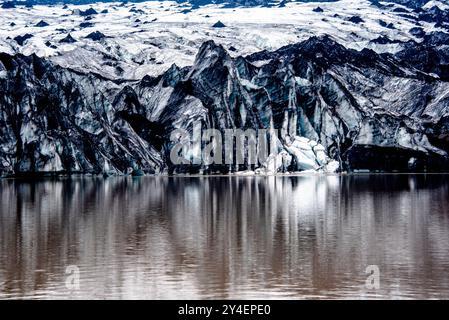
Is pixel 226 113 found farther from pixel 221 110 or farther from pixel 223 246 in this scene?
pixel 223 246

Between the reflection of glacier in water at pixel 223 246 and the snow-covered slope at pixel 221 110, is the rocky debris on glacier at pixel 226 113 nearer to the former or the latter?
the snow-covered slope at pixel 221 110

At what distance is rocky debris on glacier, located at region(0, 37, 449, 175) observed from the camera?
13500 centimetres

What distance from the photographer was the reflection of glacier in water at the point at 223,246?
36.9 m

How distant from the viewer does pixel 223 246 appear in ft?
162

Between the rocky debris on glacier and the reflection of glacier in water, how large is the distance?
50.4 metres

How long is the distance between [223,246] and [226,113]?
111m

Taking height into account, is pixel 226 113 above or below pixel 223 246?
above

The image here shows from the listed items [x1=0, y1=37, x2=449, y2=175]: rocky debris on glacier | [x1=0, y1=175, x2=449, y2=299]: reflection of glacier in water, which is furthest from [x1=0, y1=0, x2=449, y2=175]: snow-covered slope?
[x1=0, y1=175, x2=449, y2=299]: reflection of glacier in water

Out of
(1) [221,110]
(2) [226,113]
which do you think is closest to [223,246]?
(1) [221,110]

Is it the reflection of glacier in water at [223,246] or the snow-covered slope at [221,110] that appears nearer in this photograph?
the reflection of glacier in water at [223,246]

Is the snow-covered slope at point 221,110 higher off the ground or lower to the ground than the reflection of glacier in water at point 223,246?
higher

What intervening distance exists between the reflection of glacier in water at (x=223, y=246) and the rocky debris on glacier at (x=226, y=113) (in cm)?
5039

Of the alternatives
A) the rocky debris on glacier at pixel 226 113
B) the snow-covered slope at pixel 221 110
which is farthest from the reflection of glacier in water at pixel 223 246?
the snow-covered slope at pixel 221 110
